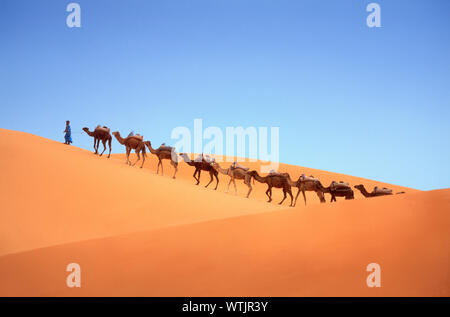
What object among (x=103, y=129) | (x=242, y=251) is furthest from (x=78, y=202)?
(x=103, y=129)

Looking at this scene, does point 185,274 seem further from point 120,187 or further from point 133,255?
point 120,187

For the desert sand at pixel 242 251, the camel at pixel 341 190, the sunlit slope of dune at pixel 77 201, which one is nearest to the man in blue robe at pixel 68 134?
the sunlit slope of dune at pixel 77 201

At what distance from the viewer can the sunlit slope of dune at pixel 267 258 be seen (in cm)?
543

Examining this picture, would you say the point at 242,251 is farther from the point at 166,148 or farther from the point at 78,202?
the point at 166,148

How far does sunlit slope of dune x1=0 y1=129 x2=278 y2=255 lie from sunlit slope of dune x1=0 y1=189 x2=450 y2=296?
2452mm

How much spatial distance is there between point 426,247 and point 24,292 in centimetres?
615

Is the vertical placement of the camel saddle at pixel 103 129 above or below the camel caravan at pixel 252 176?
above

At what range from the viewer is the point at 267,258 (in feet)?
20.5

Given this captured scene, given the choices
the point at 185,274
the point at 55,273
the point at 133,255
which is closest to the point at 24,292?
the point at 55,273

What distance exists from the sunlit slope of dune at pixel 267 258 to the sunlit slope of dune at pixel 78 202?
2452mm

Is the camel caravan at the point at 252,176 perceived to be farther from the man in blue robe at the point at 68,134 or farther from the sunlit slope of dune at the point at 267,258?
the sunlit slope of dune at the point at 267,258

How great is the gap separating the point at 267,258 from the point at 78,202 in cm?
717

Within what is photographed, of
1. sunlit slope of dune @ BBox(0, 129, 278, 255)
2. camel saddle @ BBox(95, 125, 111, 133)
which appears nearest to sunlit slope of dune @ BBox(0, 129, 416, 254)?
sunlit slope of dune @ BBox(0, 129, 278, 255)
